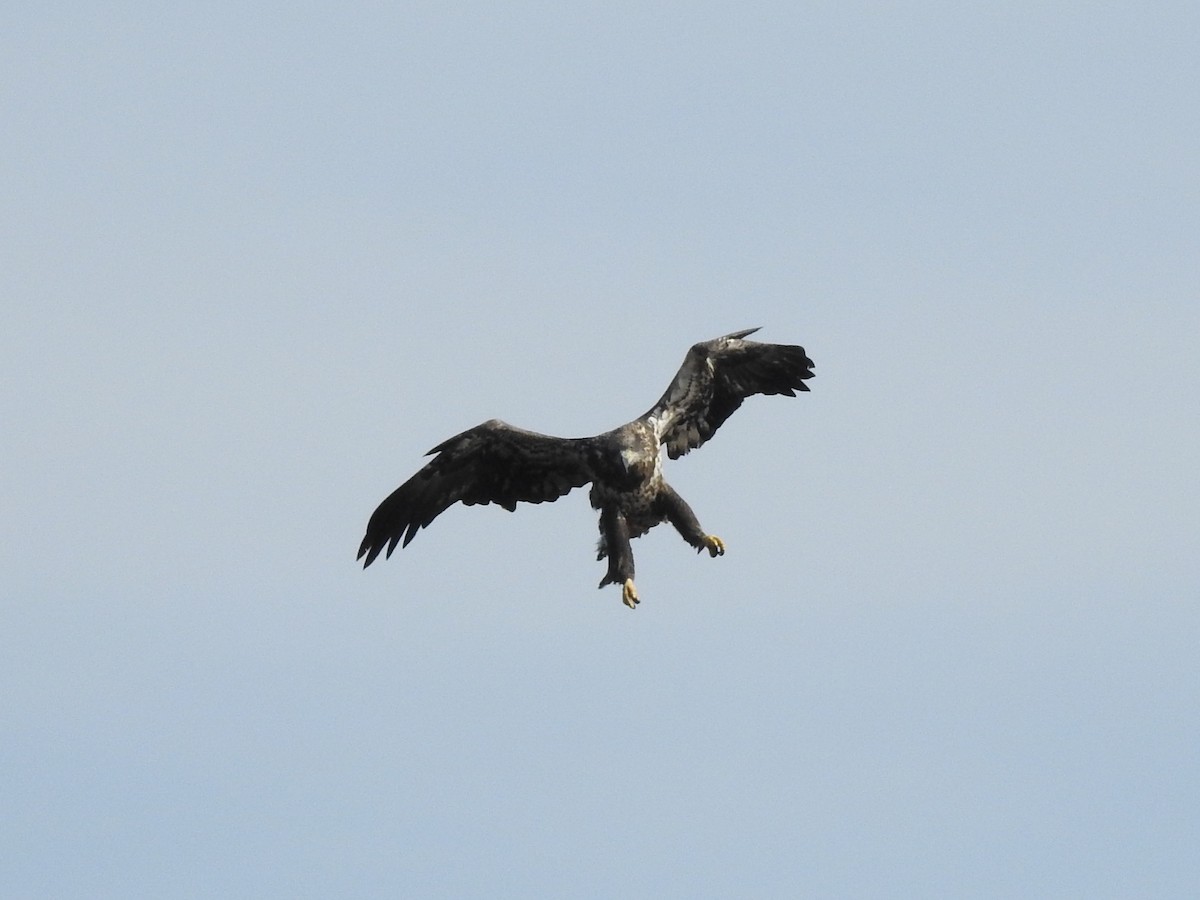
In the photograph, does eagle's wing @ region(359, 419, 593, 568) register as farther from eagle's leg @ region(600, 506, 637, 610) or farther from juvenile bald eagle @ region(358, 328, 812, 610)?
eagle's leg @ region(600, 506, 637, 610)

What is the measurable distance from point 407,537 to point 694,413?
3.85 metres

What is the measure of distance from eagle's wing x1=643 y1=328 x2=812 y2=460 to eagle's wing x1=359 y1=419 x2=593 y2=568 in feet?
4.20

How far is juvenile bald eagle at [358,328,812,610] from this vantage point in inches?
1097

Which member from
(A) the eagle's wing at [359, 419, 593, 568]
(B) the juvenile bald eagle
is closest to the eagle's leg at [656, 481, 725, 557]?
(B) the juvenile bald eagle

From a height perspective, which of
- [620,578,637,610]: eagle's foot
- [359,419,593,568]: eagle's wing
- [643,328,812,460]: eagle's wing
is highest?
[643,328,812,460]: eagle's wing

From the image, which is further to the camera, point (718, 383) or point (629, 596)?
point (718, 383)

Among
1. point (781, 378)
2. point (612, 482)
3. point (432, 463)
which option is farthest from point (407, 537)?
point (781, 378)

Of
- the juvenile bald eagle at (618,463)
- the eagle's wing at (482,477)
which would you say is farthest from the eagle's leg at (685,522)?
the eagle's wing at (482,477)

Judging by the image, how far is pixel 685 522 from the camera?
27.9m

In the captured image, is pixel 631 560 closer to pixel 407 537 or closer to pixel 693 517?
pixel 693 517

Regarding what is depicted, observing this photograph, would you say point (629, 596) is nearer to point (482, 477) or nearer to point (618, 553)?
point (618, 553)

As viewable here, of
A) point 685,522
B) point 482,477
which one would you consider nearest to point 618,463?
point 685,522

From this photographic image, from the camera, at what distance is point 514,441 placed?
28719mm

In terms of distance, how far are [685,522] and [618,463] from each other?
1047 mm
